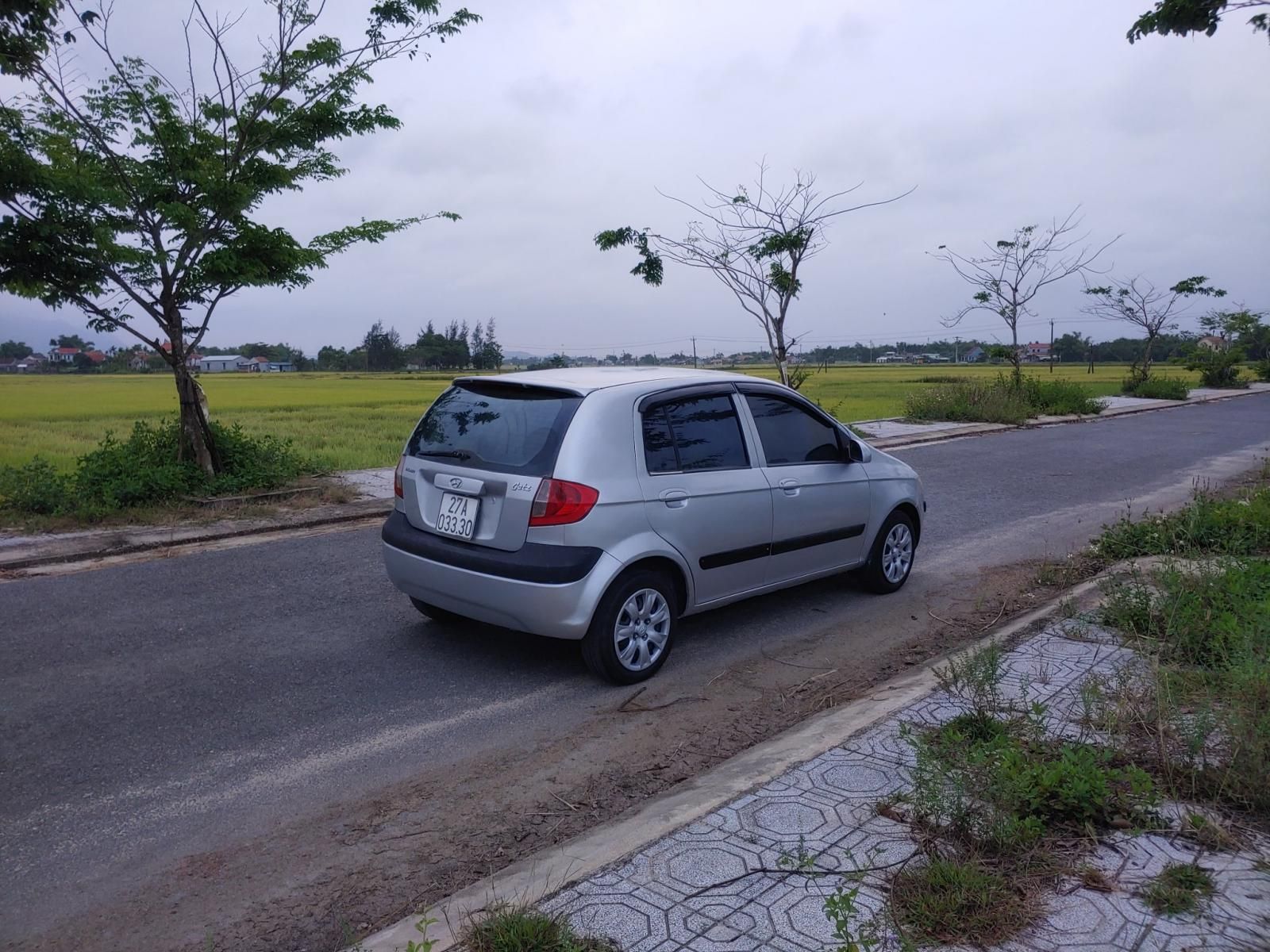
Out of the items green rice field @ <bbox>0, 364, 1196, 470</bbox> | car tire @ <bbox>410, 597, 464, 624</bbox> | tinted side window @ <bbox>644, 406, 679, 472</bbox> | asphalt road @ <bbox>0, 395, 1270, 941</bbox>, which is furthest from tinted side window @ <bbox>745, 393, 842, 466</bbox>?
green rice field @ <bbox>0, 364, 1196, 470</bbox>

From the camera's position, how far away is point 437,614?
19.7 ft

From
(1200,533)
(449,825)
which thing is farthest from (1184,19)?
(449,825)

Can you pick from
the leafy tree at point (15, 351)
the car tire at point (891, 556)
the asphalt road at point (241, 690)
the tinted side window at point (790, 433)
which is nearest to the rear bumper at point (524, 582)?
the asphalt road at point (241, 690)

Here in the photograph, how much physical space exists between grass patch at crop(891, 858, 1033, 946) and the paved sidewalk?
0.06 m

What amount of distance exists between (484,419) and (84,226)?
6265 mm

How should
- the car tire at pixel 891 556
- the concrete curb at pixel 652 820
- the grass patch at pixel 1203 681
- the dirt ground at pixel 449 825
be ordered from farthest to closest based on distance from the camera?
the car tire at pixel 891 556 < the grass patch at pixel 1203 681 < the dirt ground at pixel 449 825 < the concrete curb at pixel 652 820

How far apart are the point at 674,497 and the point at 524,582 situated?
0.94 metres

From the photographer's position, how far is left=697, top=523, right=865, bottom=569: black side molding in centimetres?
548

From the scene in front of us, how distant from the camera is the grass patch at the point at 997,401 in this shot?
22.3 meters

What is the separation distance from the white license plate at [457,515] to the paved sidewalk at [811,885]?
2.18 meters

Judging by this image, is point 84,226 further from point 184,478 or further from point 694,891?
point 694,891

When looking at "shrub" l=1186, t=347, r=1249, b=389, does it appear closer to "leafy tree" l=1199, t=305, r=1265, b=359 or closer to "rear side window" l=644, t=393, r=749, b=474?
"leafy tree" l=1199, t=305, r=1265, b=359

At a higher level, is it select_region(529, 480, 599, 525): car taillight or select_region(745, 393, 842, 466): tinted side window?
select_region(745, 393, 842, 466): tinted side window

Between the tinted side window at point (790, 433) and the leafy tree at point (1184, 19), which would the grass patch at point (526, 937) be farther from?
the leafy tree at point (1184, 19)
